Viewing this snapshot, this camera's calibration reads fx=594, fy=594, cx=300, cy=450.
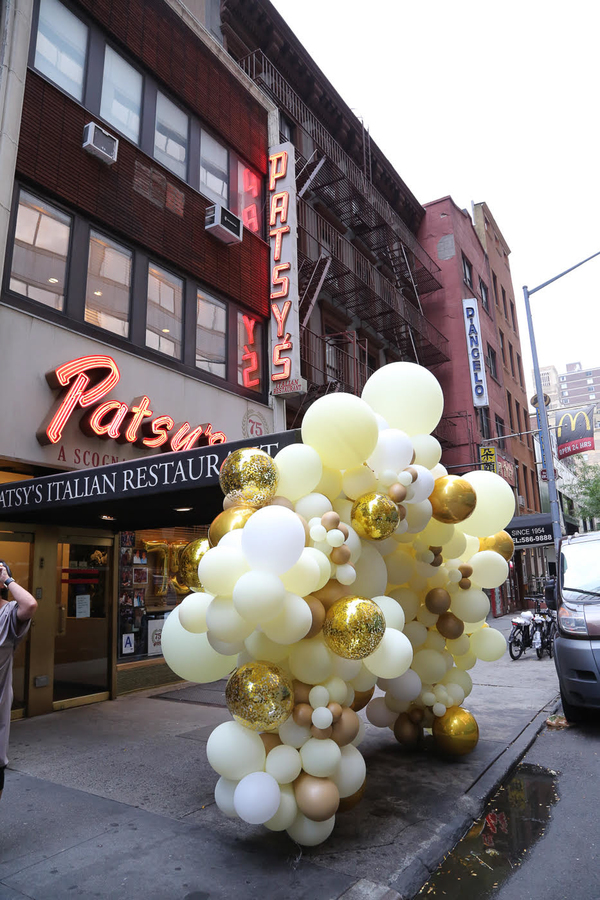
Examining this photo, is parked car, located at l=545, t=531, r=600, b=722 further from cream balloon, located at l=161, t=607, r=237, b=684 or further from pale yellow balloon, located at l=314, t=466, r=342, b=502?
cream balloon, located at l=161, t=607, r=237, b=684

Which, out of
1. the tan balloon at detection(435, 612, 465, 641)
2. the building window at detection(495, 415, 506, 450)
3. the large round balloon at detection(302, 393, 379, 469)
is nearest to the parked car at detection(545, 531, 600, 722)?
the tan balloon at detection(435, 612, 465, 641)

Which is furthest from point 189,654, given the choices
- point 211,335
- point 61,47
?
point 61,47

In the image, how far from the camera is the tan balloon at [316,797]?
3.75m

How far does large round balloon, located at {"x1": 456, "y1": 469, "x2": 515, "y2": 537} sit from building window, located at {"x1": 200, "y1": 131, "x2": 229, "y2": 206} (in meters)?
9.46

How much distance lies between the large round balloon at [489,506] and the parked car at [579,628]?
2664 mm

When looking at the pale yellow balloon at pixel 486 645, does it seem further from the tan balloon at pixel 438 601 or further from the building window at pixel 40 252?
the building window at pixel 40 252

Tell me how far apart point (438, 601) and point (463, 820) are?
5.55ft

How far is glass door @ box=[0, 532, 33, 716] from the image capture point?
27.1 ft

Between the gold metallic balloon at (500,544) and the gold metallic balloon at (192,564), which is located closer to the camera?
the gold metallic balloon at (192,564)

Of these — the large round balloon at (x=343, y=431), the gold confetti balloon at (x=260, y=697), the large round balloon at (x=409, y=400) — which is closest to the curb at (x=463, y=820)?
the gold confetti balloon at (x=260, y=697)

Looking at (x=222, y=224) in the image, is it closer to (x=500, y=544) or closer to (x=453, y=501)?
(x=500, y=544)

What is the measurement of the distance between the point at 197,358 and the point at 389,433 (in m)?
7.59

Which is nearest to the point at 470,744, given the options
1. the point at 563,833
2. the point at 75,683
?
the point at 563,833

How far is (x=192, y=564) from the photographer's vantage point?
15.1 ft
